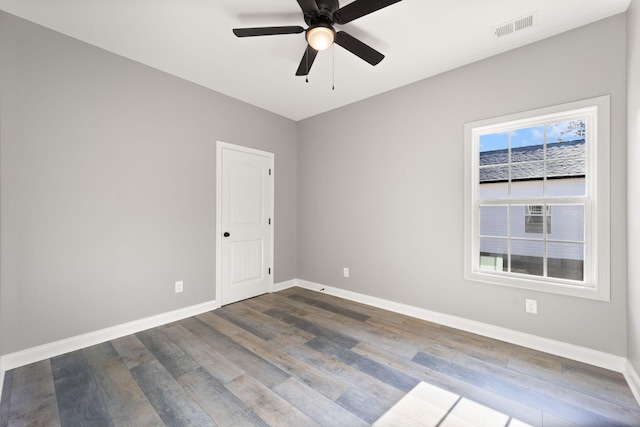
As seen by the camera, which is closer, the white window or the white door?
the white window

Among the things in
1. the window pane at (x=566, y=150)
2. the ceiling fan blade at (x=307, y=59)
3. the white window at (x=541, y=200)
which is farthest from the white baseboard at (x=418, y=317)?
the ceiling fan blade at (x=307, y=59)

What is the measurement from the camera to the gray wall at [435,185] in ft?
7.16

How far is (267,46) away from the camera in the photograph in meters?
2.59

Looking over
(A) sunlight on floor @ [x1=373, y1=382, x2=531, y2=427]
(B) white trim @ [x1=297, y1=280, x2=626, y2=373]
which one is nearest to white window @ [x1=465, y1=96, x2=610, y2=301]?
(B) white trim @ [x1=297, y1=280, x2=626, y2=373]

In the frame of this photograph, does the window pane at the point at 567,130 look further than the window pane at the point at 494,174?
No

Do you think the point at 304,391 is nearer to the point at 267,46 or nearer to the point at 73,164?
the point at 73,164

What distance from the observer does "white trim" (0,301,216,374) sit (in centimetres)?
218

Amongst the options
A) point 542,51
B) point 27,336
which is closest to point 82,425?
point 27,336

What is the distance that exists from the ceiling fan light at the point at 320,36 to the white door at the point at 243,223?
2.04 m

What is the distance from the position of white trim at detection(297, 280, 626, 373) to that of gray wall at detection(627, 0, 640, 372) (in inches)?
6.5

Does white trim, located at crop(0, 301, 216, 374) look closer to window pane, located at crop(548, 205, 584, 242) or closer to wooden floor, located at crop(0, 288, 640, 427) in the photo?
wooden floor, located at crop(0, 288, 640, 427)

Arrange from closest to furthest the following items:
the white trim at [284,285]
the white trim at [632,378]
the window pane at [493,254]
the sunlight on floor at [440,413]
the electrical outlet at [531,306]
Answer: the sunlight on floor at [440,413], the white trim at [632,378], the electrical outlet at [531,306], the window pane at [493,254], the white trim at [284,285]

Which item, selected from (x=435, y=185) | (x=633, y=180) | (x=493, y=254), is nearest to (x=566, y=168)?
(x=633, y=180)

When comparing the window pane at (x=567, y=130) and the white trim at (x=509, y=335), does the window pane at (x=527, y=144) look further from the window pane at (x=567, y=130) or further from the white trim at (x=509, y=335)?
the white trim at (x=509, y=335)
